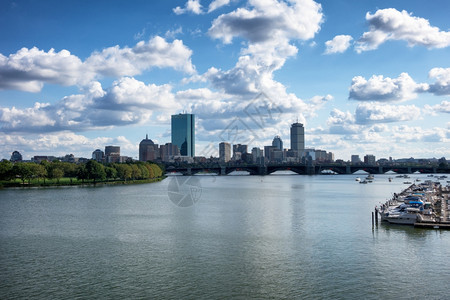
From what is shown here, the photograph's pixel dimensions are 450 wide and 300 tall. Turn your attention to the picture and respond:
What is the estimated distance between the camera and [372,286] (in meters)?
31.1

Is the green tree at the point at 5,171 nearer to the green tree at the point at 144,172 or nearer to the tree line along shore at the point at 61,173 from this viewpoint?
the tree line along shore at the point at 61,173

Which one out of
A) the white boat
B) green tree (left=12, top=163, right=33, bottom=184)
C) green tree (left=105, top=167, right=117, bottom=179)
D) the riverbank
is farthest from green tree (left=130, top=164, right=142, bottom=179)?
the white boat

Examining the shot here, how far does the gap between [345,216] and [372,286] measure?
3800 cm

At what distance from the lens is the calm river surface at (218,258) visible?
30297mm

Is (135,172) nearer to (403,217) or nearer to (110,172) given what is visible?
(110,172)

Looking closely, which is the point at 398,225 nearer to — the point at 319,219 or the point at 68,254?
the point at 319,219

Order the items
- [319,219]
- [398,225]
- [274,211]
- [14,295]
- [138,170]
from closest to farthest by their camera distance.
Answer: [14,295]
[398,225]
[319,219]
[274,211]
[138,170]

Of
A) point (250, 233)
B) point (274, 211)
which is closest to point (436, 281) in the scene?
point (250, 233)

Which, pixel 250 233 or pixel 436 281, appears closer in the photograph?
pixel 436 281

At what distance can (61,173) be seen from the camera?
139750 mm

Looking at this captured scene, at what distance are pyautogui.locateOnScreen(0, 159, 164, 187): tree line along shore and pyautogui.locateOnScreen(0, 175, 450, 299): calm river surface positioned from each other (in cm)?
6769

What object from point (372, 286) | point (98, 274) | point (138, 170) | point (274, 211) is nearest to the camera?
point (372, 286)

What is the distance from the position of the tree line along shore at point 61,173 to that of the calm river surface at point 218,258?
2665 inches

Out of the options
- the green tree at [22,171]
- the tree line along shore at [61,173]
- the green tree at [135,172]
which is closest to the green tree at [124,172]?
the tree line along shore at [61,173]
